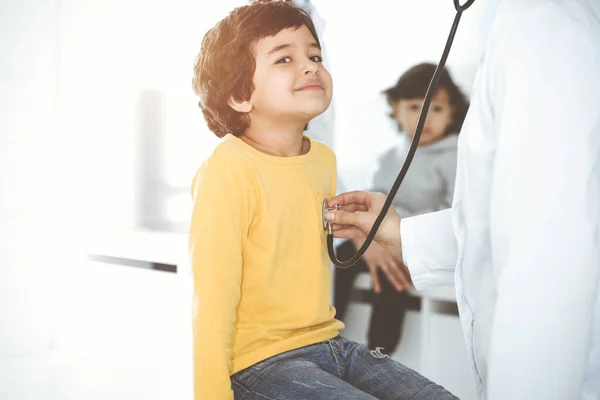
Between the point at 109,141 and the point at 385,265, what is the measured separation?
0.99 meters

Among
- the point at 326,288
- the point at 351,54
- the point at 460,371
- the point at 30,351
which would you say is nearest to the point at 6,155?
the point at 30,351

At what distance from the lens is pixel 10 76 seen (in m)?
1.78

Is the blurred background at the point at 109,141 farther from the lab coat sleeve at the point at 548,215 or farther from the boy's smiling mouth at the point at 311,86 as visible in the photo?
the lab coat sleeve at the point at 548,215

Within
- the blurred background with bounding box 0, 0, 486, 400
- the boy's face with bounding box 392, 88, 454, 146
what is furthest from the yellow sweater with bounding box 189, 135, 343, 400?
the boy's face with bounding box 392, 88, 454, 146

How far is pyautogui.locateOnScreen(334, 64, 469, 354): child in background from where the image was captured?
1973mm

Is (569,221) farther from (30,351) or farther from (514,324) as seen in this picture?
(30,351)

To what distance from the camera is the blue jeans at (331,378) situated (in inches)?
30.2

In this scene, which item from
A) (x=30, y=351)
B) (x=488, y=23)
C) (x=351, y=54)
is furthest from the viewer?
(x=351, y=54)

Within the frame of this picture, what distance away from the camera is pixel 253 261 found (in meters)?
0.88

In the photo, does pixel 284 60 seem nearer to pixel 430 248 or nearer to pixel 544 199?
pixel 430 248

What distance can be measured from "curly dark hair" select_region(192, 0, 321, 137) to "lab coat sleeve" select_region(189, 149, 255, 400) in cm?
14

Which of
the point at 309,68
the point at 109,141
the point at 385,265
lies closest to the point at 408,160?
the point at 309,68

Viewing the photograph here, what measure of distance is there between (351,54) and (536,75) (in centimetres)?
153

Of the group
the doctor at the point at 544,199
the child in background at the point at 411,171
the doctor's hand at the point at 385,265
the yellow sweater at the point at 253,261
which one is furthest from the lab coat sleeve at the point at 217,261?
the child in background at the point at 411,171
